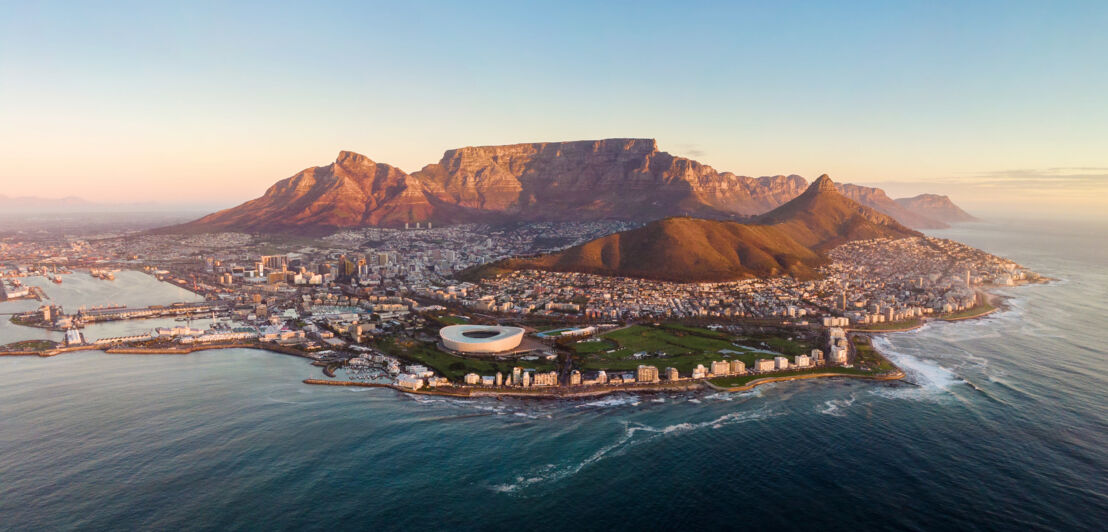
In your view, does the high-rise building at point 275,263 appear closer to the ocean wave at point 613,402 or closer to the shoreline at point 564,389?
the shoreline at point 564,389

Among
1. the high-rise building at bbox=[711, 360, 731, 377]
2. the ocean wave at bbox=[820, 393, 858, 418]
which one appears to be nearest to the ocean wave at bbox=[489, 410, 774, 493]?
the ocean wave at bbox=[820, 393, 858, 418]

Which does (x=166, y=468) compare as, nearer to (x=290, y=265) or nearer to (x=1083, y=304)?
(x=290, y=265)

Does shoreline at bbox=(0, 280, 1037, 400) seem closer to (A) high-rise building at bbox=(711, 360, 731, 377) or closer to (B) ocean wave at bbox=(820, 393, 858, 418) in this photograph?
(A) high-rise building at bbox=(711, 360, 731, 377)

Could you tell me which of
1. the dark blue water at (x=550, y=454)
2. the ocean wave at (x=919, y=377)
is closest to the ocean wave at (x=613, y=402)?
the dark blue water at (x=550, y=454)

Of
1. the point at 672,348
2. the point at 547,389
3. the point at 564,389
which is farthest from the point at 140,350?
the point at 672,348

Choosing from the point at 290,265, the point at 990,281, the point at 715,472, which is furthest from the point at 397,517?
the point at 990,281

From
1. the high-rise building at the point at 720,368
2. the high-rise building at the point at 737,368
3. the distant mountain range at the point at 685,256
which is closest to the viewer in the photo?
the high-rise building at the point at 720,368
